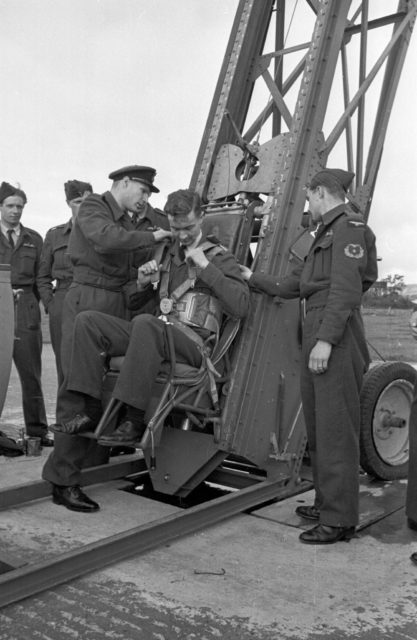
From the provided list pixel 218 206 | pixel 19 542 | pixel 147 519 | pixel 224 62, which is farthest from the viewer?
pixel 224 62

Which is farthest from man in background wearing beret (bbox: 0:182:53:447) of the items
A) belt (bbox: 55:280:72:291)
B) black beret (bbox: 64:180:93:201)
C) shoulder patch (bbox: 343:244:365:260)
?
shoulder patch (bbox: 343:244:365:260)

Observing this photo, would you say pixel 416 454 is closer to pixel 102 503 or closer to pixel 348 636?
pixel 348 636

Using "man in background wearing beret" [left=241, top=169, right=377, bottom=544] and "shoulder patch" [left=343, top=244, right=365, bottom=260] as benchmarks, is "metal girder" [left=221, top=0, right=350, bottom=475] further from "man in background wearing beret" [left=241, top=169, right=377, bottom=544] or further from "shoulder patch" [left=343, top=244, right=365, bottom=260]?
"shoulder patch" [left=343, top=244, right=365, bottom=260]

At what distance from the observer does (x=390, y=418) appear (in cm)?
495

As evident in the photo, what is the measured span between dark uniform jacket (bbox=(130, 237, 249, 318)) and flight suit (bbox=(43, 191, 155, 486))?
0.18 metres

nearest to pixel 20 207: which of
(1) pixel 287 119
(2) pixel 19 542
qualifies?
(1) pixel 287 119

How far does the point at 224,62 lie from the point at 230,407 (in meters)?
2.87

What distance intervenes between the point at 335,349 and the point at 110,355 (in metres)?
Answer: 1.36

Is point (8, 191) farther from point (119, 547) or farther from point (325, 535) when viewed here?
point (325, 535)

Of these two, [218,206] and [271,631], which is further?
[218,206]

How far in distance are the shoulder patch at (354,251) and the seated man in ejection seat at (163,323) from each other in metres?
0.72

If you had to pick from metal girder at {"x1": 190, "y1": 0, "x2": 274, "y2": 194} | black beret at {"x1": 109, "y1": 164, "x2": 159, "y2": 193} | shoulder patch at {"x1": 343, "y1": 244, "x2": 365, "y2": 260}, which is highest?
metal girder at {"x1": 190, "y1": 0, "x2": 274, "y2": 194}

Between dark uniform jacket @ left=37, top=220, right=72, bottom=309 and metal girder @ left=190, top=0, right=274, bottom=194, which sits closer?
metal girder @ left=190, top=0, right=274, bottom=194

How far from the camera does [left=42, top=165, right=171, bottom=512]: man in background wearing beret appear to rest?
158 inches
